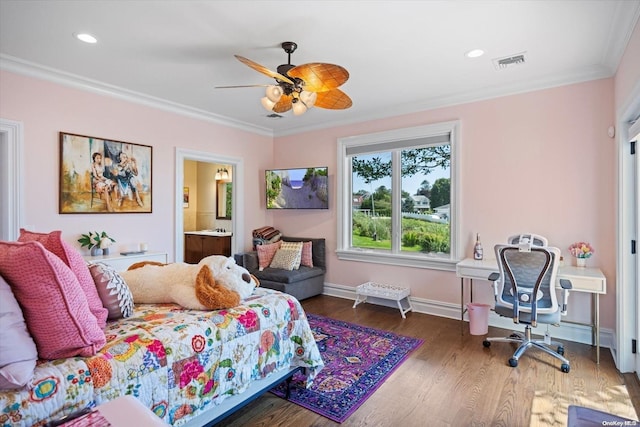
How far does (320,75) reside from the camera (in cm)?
234

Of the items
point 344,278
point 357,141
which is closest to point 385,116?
point 357,141

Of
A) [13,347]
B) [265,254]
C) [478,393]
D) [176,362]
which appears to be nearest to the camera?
[13,347]

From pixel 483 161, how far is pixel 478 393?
248cm

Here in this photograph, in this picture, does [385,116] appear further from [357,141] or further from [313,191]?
[313,191]

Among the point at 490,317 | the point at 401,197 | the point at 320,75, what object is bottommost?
the point at 490,317

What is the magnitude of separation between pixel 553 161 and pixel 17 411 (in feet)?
14.1

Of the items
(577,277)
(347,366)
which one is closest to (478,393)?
(347,366)

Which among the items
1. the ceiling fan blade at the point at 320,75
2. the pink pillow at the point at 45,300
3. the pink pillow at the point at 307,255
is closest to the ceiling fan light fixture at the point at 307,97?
the ceiling fan blade at the point at 320,75

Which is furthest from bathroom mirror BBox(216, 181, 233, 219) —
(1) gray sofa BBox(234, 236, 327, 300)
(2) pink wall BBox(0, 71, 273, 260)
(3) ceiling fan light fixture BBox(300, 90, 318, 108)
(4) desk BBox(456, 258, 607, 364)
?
(4) desk BBox(456, 258, 607, 364)

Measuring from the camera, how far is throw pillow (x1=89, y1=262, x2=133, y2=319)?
1.83 metres

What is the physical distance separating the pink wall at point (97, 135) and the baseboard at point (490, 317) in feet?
8.05

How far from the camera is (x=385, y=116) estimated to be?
4.60 meters

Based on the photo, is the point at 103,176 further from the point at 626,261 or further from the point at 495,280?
the point at 626,261

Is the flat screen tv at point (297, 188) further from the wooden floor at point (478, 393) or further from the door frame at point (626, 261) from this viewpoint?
the door frame at point (626, 261)
